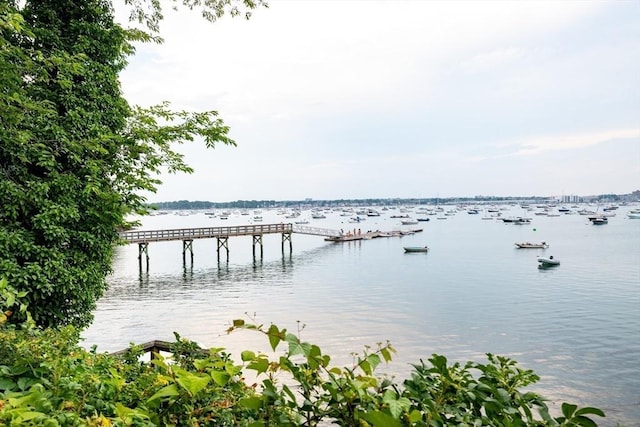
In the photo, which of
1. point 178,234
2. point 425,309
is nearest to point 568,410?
point 425,309

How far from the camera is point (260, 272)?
143 feet

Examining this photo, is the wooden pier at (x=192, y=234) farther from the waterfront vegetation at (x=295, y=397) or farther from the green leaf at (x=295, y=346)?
the green leaf at (x=295, y=346)

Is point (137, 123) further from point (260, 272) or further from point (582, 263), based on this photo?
point (582, 263)

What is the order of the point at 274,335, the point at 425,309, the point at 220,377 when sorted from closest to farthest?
the point at 274,335 → the point at 220,377 → the point at 425,309

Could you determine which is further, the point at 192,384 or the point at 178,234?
the point at 178,234

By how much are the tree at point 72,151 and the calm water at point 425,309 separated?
6805 mm

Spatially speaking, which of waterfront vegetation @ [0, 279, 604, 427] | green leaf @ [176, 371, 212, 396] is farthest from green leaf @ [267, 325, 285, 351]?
green leaf @ [176, 371, 212, 396]

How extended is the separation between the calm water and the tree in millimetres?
6805

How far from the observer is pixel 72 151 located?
28.0 feet

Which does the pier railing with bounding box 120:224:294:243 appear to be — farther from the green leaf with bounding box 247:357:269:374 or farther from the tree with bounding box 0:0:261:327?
the green leaf with bounding box 247:357:269:374

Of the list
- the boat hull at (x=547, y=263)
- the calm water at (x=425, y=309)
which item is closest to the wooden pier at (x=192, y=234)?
the calm water at (x=425, y=309)

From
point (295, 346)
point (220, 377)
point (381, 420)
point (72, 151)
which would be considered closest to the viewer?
point (381, 420)

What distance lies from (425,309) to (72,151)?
79.9 ft

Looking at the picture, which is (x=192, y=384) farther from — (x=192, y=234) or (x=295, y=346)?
(x=192, y=234)
